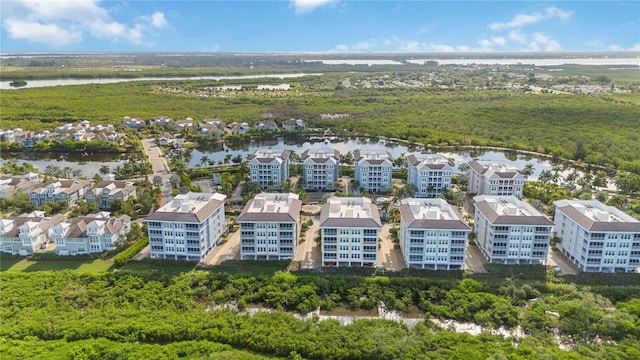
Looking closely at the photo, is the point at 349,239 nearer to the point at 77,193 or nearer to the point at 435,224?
the point at 435,224

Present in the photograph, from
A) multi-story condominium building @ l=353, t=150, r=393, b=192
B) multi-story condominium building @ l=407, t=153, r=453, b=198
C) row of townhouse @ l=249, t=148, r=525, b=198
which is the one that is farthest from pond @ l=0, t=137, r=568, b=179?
multi-story condominium building @ l=353, t=150, r=393, b=192

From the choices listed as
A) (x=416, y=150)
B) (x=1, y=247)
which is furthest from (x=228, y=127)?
(x=1, y=247)

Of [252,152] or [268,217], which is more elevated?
[268,217]

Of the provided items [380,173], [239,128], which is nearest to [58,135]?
[239,128]

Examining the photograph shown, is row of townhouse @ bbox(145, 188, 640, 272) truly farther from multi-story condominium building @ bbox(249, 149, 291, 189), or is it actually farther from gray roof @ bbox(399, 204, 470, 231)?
multi-story condominium building @ bbox(249, 149, 291, 189)

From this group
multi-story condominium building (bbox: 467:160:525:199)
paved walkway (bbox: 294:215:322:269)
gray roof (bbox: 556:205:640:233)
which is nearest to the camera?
gray roof (bbox: 556:205:640:233)

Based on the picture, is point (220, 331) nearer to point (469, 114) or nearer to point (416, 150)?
point (416, 150)
